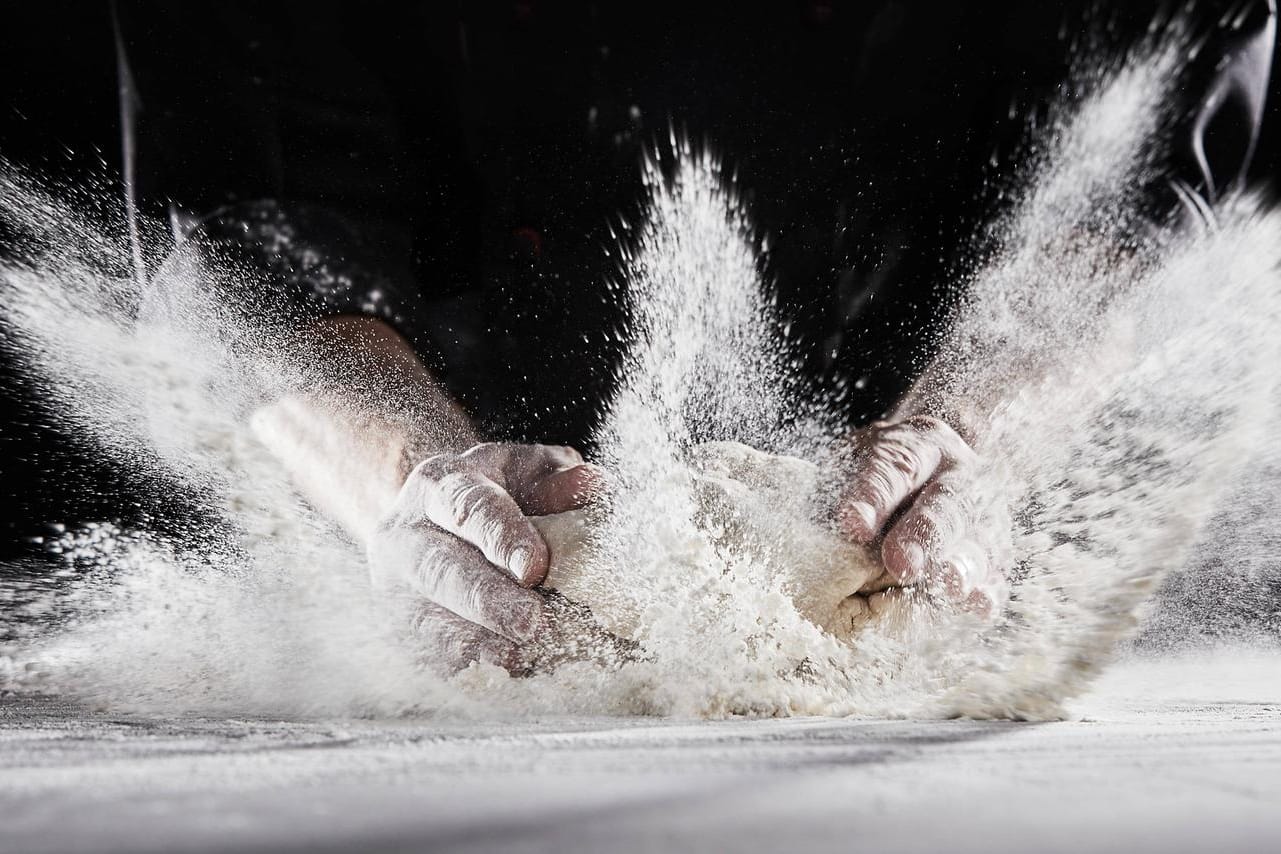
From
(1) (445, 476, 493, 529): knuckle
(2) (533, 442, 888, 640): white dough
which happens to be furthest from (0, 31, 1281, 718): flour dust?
(1) (445, 476, 493, 529): knuckle

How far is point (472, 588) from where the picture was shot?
75 centimetres

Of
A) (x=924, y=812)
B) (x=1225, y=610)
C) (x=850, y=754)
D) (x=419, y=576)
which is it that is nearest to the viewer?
(x=924, y=812)

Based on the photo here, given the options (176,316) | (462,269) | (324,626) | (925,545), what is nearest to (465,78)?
(462,269)

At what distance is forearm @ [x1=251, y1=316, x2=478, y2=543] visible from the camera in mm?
1016

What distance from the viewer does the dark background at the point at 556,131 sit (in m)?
1.01

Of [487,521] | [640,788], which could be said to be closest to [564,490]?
[487,521]

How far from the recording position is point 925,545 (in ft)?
2.35

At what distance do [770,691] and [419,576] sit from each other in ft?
1.22

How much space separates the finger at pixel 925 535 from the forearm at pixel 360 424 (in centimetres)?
61

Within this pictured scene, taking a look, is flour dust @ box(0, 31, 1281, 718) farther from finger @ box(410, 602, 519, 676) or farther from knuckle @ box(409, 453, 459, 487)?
knuckle @ box(409, 453, 459, 487)

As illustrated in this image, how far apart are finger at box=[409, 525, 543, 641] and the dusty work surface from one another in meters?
0.21

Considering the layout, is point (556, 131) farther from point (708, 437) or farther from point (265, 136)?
point (708, 437)

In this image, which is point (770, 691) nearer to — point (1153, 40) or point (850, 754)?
point (850, 754)

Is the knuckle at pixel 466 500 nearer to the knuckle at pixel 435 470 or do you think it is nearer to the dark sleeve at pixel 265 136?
the knuckle at pixel 435 470
